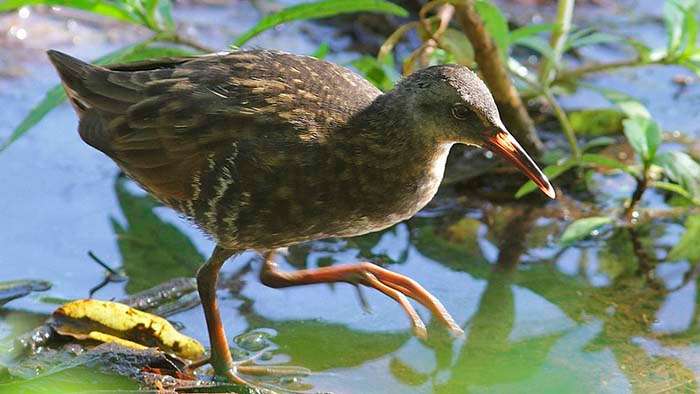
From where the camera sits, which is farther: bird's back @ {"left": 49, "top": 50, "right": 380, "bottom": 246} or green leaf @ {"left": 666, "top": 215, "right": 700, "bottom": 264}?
green leaf @ {"left": 666, "top": 215, "right": 700, "bottom": 264}

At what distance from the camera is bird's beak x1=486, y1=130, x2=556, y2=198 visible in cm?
423

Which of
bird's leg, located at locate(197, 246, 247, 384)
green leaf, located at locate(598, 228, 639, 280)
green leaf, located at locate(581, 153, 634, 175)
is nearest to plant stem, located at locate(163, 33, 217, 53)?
bird's leg, located at locate(197, 246, 247, 384)

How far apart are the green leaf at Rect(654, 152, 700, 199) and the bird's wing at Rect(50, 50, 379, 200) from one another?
1489 millimetres

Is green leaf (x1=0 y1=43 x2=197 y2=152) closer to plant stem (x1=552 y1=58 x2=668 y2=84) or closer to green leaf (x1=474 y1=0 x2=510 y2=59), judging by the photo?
green leaf (x1=474 y1=0 x2=510 y2=59)

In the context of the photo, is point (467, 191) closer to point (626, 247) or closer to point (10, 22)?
point (626, 247)

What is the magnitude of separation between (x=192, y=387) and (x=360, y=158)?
0.96 m

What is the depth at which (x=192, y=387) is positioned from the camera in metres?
4.17

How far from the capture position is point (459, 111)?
420 cm

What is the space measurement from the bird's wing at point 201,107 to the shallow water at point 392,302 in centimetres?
69

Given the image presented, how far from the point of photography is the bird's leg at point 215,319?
14.2 feet

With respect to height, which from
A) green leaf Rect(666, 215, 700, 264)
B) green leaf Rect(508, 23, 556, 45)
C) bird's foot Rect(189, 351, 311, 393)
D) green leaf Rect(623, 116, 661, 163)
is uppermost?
green leaf Rect(508, 23, 556, 45)

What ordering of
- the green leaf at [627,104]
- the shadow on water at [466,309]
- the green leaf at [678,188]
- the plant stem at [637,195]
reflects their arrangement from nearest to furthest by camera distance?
the shadow on water at [466,309] → the green leaf at [678,188] → the plant stem at [637,195] → the green leaf at [627,104]

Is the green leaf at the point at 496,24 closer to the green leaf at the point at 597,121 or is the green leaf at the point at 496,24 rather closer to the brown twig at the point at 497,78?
the brown twig at the point at 497,78

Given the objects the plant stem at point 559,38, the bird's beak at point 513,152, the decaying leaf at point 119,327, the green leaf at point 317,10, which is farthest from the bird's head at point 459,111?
the plant stem at point 559,38
